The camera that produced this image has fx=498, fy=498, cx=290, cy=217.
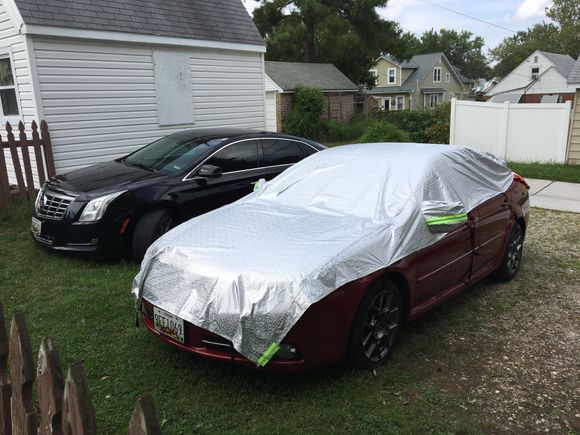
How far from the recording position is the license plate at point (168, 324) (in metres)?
3.13

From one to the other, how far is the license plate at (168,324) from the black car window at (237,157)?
308cm

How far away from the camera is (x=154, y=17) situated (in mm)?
10344

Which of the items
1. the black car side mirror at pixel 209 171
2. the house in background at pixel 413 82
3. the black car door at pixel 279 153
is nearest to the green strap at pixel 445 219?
the black car side mirror at pixel 209 171

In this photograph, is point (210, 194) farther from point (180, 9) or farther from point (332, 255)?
point (180, 9)

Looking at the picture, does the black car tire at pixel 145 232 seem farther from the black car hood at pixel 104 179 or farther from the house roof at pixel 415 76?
the house roof at pixel 415 76

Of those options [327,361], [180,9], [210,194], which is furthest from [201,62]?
[327,361]

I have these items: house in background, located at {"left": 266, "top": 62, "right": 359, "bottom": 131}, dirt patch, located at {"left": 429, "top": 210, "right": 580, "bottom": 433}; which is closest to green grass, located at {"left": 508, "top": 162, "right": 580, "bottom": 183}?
dirt patch, located at {"left": 429, "top": 210, "right": 580, "bottom": 433}

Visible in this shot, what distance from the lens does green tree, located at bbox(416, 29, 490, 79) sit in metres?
91.6

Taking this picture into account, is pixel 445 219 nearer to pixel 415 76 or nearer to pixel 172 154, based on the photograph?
pixel 172 154

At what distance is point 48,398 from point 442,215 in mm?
2914

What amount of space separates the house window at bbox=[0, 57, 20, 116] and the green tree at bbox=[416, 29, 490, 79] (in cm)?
8931

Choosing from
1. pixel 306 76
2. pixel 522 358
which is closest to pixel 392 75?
pixel 306 76

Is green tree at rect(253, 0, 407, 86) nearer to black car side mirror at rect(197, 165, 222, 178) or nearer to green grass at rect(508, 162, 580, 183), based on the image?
green grass at rect(508, 162, 580, 183)

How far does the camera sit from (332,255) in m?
3.11
